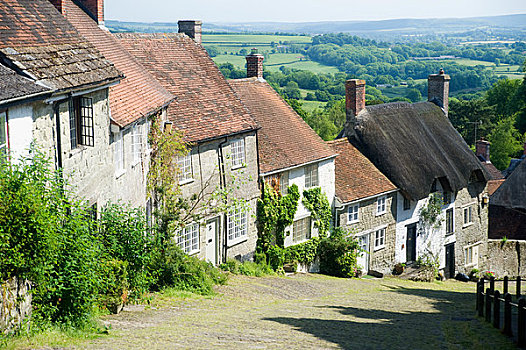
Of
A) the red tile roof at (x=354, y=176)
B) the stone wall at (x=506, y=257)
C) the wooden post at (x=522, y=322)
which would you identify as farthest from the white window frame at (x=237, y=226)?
the stone wall at (x=506, y=257)

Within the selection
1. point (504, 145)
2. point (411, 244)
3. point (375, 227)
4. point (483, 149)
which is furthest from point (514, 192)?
point (504, 145)

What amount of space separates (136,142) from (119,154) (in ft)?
4.62

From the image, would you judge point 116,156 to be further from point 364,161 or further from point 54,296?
point 364,161

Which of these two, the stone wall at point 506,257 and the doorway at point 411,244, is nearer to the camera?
the doorway at point 411,244

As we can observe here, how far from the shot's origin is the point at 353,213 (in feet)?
104

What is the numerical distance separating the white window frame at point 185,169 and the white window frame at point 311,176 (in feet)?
23.5

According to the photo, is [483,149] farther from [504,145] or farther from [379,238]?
[379,238]

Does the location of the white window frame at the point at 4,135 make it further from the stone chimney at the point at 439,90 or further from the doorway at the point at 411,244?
the stone chimney at the point at 439,90

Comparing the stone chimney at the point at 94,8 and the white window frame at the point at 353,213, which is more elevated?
the stone chimney at the point at 94,8

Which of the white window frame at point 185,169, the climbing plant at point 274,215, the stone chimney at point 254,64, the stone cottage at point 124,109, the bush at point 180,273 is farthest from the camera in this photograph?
the stone chimney at point 254,64

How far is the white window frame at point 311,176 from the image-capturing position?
1172 inches

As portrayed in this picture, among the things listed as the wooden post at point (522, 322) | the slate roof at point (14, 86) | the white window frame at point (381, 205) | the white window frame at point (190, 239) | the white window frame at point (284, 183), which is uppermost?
the slate roof at point (14, 86)

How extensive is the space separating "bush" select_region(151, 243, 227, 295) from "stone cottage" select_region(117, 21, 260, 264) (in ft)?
14.5

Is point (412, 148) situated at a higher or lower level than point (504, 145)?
lower
